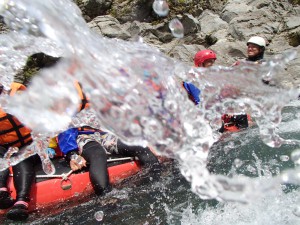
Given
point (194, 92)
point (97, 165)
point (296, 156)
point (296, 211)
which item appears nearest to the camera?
point (296, 211)

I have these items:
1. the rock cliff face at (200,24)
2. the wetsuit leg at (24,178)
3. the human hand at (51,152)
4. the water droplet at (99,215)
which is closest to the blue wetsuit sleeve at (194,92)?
the human hand at (51,152)

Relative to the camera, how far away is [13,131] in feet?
16.0

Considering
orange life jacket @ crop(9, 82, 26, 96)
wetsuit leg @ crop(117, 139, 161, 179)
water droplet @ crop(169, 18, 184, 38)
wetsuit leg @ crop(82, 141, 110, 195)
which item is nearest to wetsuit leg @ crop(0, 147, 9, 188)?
orange life jacket @ crop(9, 82, 26, 96)

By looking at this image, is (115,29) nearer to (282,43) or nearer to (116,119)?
(282,43)

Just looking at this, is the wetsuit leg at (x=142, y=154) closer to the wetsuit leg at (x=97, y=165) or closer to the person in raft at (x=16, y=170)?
the wetsuit leg at (x=97, y=165)

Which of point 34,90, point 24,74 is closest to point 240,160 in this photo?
point 34,90

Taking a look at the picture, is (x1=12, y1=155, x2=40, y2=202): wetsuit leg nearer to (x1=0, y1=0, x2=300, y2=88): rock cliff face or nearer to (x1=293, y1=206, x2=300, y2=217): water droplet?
(x1=293, y1=206, x2=300, y2=217): water droplet

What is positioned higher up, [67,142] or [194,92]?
[67,142]

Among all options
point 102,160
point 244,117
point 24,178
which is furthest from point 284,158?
point 24,178

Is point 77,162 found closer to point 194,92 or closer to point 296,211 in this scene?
point 194,92

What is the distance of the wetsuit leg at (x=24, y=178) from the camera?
4.71 m

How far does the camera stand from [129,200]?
15.6 feet

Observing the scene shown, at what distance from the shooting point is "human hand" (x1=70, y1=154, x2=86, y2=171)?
5.10 m

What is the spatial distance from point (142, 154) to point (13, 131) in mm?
1708
